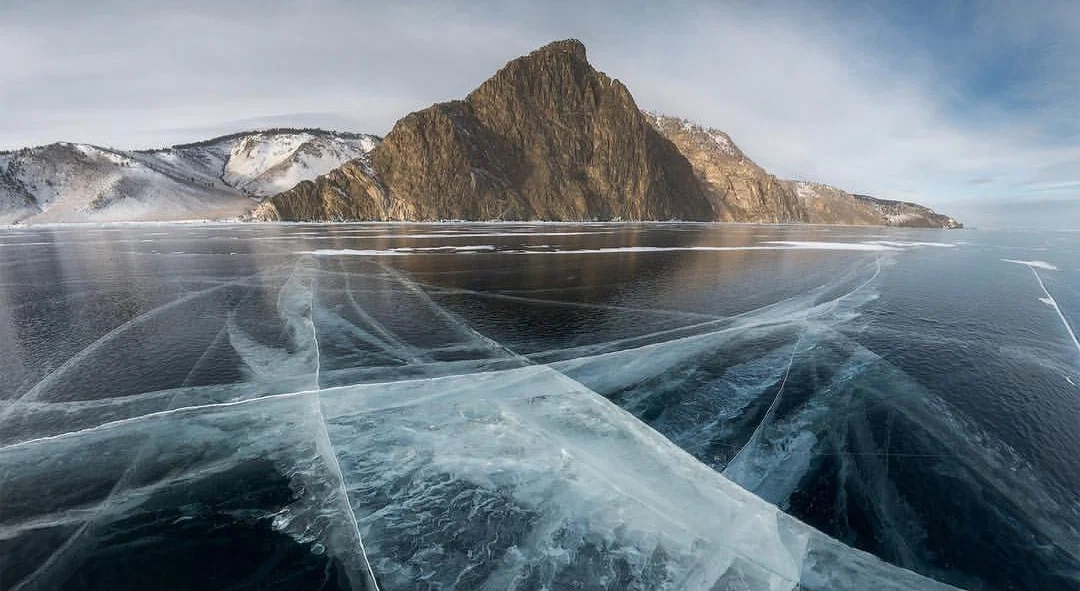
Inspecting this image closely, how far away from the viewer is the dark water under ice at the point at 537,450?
13.5ft

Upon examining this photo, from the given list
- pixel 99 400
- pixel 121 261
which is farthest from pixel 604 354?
pixel 121 261

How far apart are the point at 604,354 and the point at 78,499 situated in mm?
7634

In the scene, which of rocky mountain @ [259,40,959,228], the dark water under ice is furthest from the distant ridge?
the dark water under ice

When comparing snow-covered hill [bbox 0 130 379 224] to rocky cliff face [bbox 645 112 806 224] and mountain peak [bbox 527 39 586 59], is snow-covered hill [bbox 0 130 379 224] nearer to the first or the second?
mountain peak [bbox 527 39 586 59]

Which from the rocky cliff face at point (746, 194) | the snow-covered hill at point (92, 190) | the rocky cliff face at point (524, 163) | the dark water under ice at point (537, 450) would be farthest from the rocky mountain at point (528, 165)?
the dark water under ice at point (537, 450)

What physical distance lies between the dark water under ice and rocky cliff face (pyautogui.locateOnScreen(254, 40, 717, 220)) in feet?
388

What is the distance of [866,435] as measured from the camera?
6.31 metres

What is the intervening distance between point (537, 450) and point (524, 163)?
141 meters

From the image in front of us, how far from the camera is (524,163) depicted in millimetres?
140125

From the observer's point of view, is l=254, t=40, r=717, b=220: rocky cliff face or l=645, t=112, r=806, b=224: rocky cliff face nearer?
l=254, t=40, r=717, b=220: rocky cliff face

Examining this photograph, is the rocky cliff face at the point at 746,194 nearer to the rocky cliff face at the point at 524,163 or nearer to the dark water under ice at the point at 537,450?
the rocky cliff face at the point at 524,163

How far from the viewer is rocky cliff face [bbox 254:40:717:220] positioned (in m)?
125

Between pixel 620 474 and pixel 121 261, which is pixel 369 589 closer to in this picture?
pixel 620 474

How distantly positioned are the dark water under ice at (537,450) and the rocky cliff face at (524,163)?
388ft
